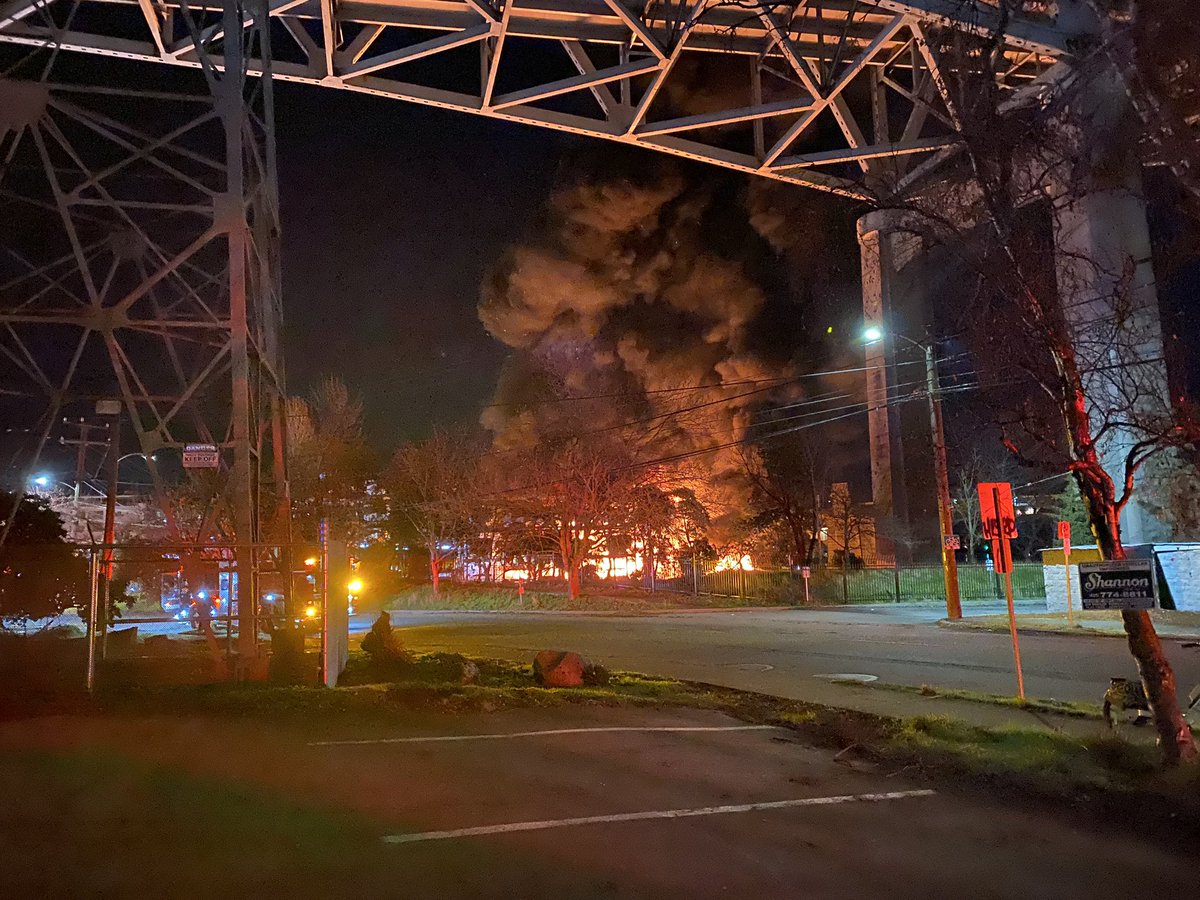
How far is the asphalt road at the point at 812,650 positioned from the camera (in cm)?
1359

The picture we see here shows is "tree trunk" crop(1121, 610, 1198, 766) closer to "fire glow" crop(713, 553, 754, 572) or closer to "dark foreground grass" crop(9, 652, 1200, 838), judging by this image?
"dark foreground grass" crop(9, 652, 1200, 838)

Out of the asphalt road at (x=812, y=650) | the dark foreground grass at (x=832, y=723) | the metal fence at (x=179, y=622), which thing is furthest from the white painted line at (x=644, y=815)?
the metal fence at (x=179, y=622)

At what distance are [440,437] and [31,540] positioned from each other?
2927 centimetres

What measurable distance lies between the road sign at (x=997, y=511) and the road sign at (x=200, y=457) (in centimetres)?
989

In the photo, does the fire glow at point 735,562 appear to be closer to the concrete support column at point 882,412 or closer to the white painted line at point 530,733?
the concrete support column at point 882,412

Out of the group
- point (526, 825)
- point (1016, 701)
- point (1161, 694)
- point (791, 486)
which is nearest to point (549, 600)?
point (791, 486)

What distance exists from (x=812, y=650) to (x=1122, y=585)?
11.4 meters

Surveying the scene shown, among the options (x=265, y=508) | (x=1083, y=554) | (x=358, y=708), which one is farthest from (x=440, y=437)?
(x=358, y=708)

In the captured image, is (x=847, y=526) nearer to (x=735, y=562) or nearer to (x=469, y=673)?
(x=735, y=562)

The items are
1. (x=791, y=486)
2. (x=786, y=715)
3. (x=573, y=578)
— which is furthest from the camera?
(x=791, y=486)

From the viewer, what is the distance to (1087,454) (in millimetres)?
7617

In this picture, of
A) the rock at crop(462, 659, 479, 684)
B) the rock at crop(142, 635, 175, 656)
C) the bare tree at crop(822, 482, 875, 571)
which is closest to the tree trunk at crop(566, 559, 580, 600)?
the bare tree at crop(822, 482, 875, 571)

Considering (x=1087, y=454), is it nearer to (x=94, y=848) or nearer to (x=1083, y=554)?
(x=94, y=848)

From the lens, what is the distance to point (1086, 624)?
2289cm
